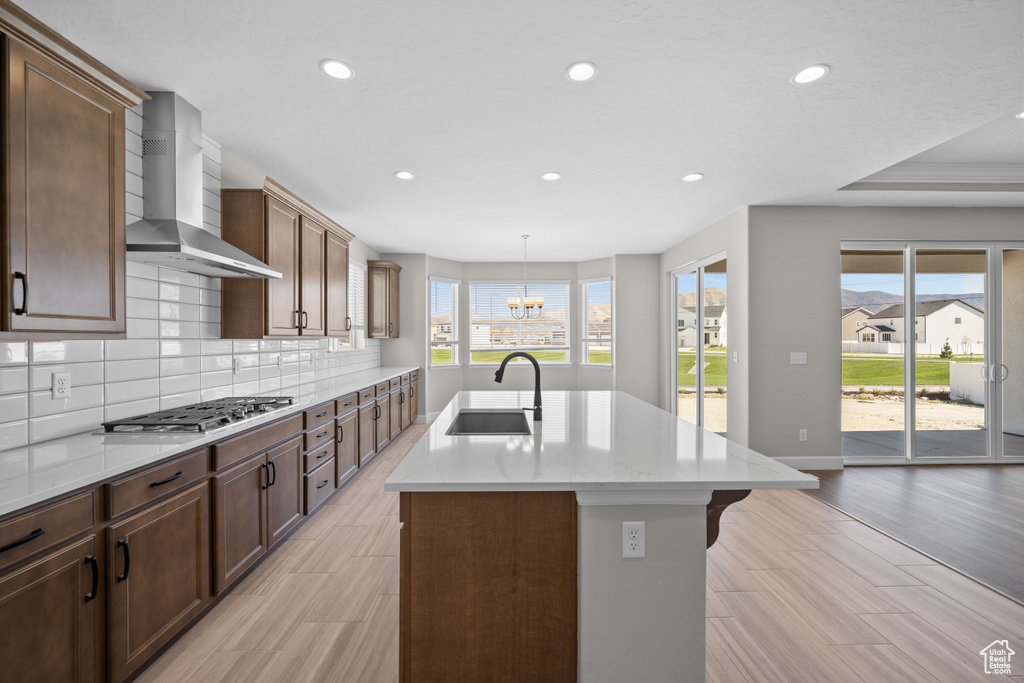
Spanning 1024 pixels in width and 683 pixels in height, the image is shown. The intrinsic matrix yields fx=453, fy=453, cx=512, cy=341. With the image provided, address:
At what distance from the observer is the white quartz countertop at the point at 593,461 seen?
1.32 m

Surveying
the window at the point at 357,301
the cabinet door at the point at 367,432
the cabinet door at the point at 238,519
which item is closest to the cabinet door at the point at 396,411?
the cabinet door at the point at 367,432

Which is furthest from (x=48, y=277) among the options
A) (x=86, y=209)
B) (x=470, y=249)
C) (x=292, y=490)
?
(x=470, y=249)

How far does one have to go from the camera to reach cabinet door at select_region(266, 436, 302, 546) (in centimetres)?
262

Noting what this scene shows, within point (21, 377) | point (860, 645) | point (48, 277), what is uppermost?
point (48, 277)

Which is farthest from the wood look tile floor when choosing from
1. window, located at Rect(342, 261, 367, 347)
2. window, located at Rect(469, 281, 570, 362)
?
window, located at Rect(469, 281, 570, 362)

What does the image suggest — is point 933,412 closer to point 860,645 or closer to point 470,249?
point 860,645

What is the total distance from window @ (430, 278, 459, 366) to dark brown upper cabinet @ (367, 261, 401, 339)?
883mm

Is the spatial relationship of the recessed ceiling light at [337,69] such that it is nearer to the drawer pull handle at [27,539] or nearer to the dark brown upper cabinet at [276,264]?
the dark brown upper cabinet at [276,264]

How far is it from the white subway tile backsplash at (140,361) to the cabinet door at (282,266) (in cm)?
32

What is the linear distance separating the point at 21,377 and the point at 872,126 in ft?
14.7

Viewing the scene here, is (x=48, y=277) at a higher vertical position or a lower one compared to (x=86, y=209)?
lower

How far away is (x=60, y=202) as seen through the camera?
5.28ft

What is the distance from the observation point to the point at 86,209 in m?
1.71

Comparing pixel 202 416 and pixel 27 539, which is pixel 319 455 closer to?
pixel 202 416
